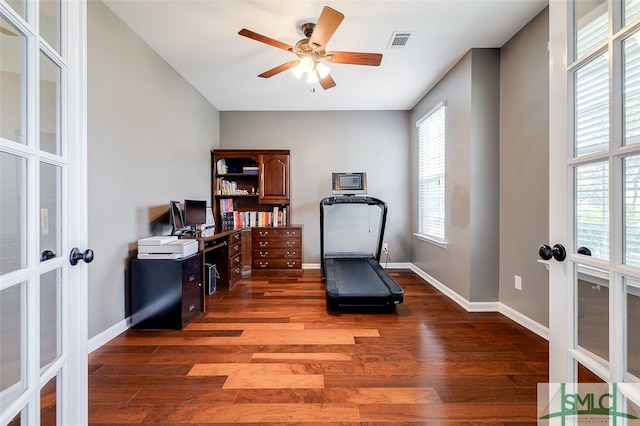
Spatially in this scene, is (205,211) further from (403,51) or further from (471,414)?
(471,414)

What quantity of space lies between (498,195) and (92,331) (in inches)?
148

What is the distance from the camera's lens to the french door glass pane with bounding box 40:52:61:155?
2.92 ft

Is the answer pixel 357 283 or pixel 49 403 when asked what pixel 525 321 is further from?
pixel 49 403

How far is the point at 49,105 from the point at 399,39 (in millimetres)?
2686

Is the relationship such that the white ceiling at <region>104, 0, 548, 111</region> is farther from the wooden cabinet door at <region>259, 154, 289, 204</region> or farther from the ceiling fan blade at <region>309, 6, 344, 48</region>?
the wooden cabinet door at <region>259, 154, 289, 204</region>

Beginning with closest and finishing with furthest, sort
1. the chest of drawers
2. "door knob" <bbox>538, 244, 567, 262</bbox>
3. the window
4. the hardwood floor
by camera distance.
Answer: "door knob" <bbox>538, 244, 567, 262</bbox>
the hardwood floor
the window
the chest of drawers

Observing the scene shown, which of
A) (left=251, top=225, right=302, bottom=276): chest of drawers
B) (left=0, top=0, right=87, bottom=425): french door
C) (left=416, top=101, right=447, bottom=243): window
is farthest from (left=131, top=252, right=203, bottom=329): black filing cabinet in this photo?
(left=416, top=101, right=447, bottom=243): window

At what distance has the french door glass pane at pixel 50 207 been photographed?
88 cm

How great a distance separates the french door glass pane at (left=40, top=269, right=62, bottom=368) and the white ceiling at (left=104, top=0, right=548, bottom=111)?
88.6 inches

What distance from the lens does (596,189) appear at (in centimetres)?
82

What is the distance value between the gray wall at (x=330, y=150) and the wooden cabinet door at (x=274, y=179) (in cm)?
22

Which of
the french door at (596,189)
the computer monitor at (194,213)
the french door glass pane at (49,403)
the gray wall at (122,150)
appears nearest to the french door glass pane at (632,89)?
the french door at (596,189)

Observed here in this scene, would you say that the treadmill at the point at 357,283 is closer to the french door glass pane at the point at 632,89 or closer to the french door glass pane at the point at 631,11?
the french door glass pane at the point at 632,89

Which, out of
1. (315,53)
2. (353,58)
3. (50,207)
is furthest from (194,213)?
(353,58)
